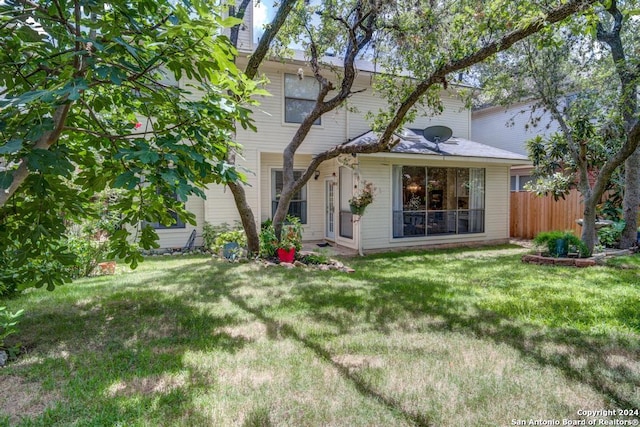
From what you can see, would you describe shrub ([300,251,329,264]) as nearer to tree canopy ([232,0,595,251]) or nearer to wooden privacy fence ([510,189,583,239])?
tree canopy ([232,0,595,251])

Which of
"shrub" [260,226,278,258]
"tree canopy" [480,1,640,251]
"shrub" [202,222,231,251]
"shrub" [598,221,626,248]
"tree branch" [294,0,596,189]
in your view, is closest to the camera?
"tree branch" [294,0,596,189]

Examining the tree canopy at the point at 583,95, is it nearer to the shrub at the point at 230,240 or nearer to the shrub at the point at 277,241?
the shrub at the point at 277,241

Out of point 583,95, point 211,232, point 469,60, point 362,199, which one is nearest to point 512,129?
point 583,95

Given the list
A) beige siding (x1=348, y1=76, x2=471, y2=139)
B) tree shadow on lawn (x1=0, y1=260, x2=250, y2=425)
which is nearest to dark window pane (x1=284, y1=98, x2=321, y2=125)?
beige siding (x1=348, y1=76, x2=471, y2=139)

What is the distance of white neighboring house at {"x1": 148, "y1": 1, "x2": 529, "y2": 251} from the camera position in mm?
10859

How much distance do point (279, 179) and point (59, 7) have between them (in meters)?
9.66

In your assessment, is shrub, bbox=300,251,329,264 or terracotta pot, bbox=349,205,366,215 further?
terracotta pot, bbox=349,205,366,215

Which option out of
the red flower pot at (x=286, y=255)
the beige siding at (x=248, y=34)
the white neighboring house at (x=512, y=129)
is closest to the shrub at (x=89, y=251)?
the red flower pot at (x=286, y=255)

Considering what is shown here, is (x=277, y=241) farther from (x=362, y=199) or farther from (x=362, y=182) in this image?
(x=362, y=182)

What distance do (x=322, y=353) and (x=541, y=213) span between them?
12795 millimetres

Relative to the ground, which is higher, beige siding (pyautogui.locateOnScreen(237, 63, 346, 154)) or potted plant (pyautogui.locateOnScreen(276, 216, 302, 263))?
beige siding (pyautogui.locateOnScreen(237, 63, 346, 154))

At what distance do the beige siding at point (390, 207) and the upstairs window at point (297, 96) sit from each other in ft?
8.65

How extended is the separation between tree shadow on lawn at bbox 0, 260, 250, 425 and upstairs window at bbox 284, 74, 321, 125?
7.71 metres

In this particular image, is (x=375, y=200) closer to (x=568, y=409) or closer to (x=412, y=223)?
(x=412, y=223)
